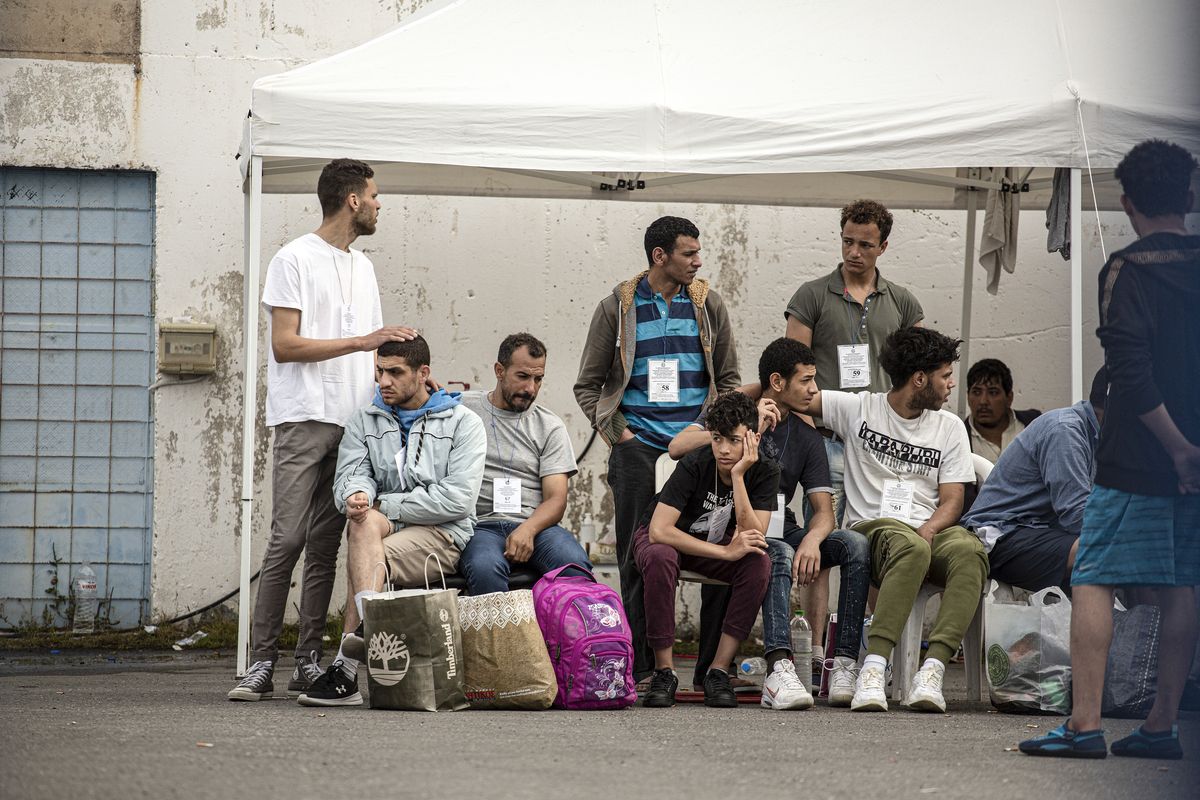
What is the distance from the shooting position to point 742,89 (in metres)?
5.73

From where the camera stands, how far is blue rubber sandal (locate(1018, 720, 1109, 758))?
3.71 meters

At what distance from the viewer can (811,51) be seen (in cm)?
596

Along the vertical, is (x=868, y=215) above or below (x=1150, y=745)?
above

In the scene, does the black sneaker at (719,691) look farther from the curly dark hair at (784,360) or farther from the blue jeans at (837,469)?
the curly dark hair at (784,360)

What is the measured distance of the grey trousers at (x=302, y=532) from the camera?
5.11 meters

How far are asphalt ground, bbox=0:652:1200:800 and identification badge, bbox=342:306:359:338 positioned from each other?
4.51ft

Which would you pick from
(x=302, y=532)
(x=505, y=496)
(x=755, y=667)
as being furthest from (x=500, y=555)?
(x=755, y=667)

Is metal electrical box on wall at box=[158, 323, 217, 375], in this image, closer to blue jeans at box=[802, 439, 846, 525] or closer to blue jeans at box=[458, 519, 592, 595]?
blue jeans at box=[458, 519, 592, 595]

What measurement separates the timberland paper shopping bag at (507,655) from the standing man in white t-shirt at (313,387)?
0.64m

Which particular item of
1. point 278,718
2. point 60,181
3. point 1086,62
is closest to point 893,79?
point 1086,62

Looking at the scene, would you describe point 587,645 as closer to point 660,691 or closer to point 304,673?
point 660,691

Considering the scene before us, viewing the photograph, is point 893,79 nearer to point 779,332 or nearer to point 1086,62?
point 1086,62

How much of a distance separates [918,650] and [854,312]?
160 centimetres

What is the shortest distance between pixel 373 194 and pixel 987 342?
387cm
